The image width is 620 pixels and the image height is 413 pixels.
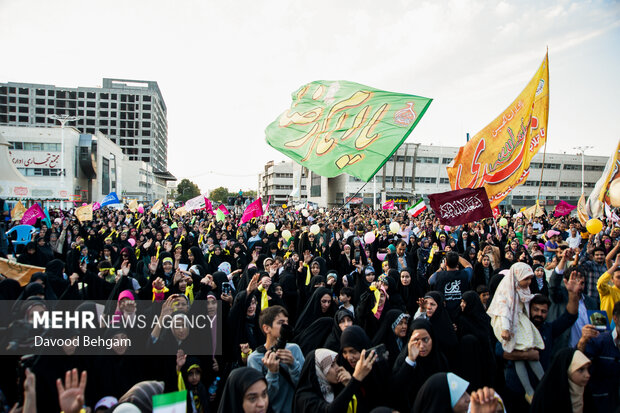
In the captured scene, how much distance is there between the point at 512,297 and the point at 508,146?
6.95 meters

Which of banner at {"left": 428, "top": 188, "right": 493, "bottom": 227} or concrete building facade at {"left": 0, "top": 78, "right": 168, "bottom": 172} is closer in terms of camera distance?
banner at {"left": 428, "top": 188, "right": 493, "bottom": 227}

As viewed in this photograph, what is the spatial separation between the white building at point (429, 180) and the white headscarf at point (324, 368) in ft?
144

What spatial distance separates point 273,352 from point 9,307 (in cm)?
324

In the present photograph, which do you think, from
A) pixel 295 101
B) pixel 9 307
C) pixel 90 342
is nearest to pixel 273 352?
pixel 90 342

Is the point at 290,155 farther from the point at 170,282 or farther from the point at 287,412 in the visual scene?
the point at 287,412

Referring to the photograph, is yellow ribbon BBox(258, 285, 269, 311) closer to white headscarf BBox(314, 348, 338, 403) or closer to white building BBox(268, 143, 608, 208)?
white headscarf BBox(314, 348, 338, 403)

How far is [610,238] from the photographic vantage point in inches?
366

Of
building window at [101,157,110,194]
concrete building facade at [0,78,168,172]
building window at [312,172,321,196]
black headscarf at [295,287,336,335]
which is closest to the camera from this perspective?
black headscarf at [295,287,336,335]

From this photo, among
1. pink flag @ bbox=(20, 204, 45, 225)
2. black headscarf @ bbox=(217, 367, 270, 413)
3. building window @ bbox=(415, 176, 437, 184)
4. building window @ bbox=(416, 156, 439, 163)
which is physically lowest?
black headscarf @ bbox=(217, 367, 270, 413)

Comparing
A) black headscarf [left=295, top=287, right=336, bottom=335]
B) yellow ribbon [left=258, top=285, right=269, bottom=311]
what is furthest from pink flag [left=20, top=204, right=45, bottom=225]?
black headscarf [left=295, top=287, right=336, bottom=335]

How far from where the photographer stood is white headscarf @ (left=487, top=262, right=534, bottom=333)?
3326 mm

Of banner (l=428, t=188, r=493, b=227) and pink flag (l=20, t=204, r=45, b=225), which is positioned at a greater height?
banner (l=428, t=188, r=493, b=227)

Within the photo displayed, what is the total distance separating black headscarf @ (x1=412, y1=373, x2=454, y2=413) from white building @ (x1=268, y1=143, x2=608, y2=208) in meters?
44.0

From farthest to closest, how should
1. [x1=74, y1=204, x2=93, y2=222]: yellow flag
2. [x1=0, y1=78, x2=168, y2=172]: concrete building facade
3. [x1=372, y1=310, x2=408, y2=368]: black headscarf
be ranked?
[x1=0, y1=78, x2=168, y2=172]: concrete building facade → [x1=74, y1=204, x2=93, y2=222]: yellow flag → [x1=372, y1=310, x2=408, y2=368]: black headscarf
